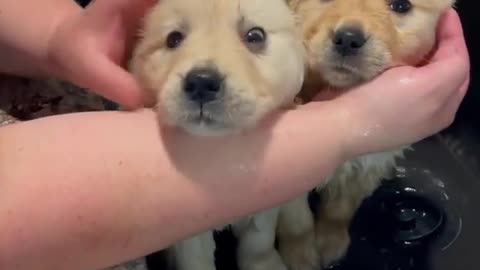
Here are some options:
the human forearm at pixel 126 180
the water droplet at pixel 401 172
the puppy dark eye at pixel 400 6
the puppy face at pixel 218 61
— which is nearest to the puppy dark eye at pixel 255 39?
the puppy face at pixel 218 61

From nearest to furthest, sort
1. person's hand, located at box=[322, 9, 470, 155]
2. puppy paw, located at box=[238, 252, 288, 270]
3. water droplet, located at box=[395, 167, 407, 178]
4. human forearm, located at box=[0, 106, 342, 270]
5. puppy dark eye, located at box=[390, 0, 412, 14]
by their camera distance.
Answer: human forearm, located at box=[0, 106, 342, 270], person's hand, located at box=[322, 9, 470, 155], puppy dark eye, located at box=[390, 0, 412, 14], puppy paw, located at box=[238, 252, 288, 270], water droplet, located at box=[395, 167, 407, 178]

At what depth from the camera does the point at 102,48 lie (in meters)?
1.19

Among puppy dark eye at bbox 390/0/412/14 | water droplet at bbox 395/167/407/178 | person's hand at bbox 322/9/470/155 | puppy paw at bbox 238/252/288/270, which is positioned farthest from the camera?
water droplet at bbox 395/167/407/178

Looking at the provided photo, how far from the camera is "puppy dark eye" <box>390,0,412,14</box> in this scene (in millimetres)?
1258

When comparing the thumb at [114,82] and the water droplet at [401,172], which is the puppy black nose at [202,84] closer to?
the thumb at [114,82]

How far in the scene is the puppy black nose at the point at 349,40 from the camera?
1172mm

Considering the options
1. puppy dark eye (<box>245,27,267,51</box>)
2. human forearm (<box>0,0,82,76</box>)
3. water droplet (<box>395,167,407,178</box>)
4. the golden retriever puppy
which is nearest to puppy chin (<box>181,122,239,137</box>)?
the golden retriever puppy

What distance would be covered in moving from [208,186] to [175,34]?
23 cm

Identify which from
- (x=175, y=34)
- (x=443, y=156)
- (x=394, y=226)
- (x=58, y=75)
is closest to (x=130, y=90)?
(x=175, y=34)

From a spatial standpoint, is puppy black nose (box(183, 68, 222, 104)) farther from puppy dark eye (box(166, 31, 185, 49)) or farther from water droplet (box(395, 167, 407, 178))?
water droplet (box(395, 167, 407, 178))

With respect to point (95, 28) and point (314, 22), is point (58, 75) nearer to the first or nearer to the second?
point (95, 28)

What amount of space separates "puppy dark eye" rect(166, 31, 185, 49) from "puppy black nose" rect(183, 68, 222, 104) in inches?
5.3

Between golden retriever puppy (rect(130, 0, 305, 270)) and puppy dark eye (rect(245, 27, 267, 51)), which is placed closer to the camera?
golden retriever puppy (rect(130, 0, 305, 270))

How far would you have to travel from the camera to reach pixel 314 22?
124 cm
